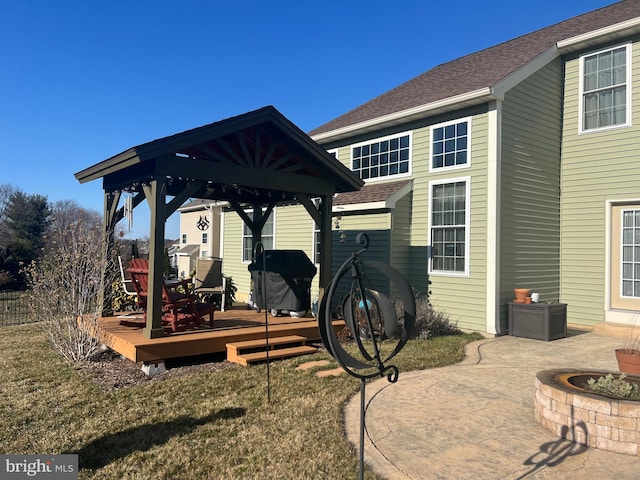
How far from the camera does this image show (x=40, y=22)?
31.4 feet

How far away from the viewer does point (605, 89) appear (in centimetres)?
988

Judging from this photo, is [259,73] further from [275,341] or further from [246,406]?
[246,406]

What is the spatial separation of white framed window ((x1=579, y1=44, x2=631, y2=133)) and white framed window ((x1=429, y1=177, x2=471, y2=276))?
11.3ft

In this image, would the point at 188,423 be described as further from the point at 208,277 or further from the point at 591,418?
the point at 208,277

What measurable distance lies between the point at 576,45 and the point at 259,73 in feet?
30.9

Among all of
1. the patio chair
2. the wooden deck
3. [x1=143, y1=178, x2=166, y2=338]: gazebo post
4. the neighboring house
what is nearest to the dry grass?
the wooden deck

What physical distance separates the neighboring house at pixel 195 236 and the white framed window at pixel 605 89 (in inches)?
586

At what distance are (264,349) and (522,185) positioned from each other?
673cm

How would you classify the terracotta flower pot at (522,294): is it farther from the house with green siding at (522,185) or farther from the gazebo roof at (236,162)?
the gazebo roof at (236,162)

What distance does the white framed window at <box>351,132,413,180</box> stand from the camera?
36.2ft

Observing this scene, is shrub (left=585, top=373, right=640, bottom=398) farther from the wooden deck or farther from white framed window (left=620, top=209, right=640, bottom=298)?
white framed window (left=620, top=209, right=640, bottom=298)

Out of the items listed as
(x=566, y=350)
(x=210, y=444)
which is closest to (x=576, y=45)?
(x=566, y=350)

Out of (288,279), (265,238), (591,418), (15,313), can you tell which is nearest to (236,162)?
(288,279)

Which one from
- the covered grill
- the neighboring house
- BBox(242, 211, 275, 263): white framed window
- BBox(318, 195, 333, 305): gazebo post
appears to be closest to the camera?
BBox(318, 195, 333, 305): gazebo post
